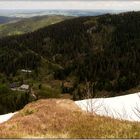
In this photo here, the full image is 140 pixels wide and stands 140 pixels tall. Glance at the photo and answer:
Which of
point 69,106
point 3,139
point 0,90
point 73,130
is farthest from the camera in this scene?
point 0,90

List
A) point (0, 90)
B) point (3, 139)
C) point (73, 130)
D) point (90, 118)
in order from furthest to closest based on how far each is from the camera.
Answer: point (0, 90) < point (90, 118) < point (73, 130) < point (3, 139)

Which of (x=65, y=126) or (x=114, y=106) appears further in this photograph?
(x=114, y=106)

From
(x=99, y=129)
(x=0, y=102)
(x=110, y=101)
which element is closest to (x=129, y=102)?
(x=110, y=101)

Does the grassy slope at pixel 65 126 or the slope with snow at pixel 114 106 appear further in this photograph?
the slope with snow at pixel 114 106

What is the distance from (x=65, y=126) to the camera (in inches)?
476

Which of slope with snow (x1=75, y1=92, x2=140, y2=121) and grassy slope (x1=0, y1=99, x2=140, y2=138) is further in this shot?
slope with snow (x1=75, y1=92, x2=140, y2=121)

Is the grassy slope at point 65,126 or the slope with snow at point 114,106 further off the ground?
the grassy slope at point 65,126

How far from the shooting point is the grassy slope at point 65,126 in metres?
10.9

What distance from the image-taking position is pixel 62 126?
39.8ft

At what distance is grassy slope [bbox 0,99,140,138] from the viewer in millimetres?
10898

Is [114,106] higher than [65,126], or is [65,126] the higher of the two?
[65,126]

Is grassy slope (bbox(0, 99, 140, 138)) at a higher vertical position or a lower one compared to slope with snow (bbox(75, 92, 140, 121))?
higher

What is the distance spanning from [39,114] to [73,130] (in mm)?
2870

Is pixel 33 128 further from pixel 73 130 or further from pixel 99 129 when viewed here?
pixel 99 129
